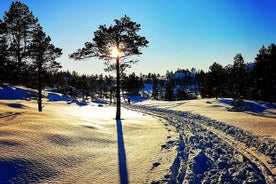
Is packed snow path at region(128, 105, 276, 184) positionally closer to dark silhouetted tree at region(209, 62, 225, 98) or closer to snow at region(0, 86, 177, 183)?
snow at region(0, 86, 177, 183)

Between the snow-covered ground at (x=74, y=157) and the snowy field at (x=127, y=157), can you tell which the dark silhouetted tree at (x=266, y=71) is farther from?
the snow-covered ground at (x=74, y=157)

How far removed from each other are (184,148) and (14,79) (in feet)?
33.8

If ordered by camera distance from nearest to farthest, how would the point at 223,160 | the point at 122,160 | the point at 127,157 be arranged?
1. the point at 122,160
2. the point at 223,160
3. the point at 127,157

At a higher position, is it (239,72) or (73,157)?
(239,72)

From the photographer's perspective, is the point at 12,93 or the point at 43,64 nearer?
the point at 43,64

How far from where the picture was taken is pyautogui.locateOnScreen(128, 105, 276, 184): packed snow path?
6418 mm

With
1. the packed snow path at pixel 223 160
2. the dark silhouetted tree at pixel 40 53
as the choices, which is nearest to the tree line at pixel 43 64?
the dark silhouetted tree at pixel 40 53

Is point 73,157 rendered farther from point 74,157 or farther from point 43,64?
point 43,64

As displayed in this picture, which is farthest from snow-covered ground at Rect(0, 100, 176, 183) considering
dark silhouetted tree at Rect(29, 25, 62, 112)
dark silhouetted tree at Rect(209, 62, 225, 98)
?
dark silhouetted tree at Rect(209, 62, 225, 98)

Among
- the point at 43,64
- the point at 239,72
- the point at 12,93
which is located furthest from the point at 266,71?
the point at 12,93

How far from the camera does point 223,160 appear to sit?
795 centimetres

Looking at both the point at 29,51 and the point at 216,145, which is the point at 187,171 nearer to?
the point at 216,145

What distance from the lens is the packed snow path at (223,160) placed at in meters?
6.42

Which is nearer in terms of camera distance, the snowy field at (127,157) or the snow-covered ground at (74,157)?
the snow-covered ground at (74,157)
